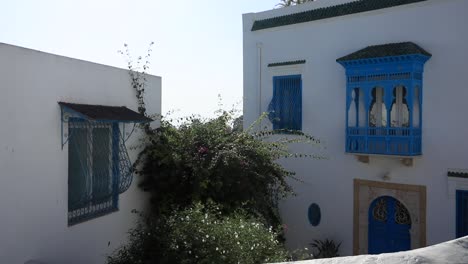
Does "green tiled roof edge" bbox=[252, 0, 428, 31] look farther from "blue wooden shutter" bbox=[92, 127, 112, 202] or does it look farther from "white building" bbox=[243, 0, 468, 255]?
"blue wooden shutter" bbox=[92, 127, 112, 202]

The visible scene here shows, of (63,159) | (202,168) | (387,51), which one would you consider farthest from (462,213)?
(63,159)

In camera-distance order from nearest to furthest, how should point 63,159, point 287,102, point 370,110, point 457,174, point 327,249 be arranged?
point 63,159 < point 457,174 < point 370,110 < point 327,249 < point 287,102

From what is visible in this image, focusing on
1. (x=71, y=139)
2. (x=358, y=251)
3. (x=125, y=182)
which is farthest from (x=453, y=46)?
(x=71, y=139)

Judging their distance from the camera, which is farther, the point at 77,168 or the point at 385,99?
the point at 385,99

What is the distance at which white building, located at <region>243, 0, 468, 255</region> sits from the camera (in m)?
8.21

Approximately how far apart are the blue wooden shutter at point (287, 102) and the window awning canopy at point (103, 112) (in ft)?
16.7

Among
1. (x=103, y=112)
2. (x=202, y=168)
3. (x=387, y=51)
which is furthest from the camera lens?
(x=387, y=51)

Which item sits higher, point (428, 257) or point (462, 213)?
point (428, 257)

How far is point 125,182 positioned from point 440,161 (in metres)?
5.81

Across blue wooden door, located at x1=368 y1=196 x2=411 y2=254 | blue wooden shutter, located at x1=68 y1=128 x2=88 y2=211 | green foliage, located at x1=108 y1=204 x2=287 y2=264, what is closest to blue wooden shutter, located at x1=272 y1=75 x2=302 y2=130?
blue wooden door, located at x1=368 y1=196 x2=411 y2=254

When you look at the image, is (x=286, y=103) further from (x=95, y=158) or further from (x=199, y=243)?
(x=199, y=243)

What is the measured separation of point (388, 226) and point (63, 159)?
681 centimetres

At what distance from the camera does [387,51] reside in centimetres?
854

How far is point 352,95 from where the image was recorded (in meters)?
9.27
